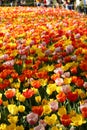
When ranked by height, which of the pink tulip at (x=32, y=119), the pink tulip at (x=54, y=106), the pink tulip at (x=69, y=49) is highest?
the pink tulip at (x=54, y=106)

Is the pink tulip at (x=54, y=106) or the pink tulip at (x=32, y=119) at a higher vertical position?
the pink tulip at (x=54, y=106)

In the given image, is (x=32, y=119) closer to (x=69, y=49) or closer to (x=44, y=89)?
(x=44, y=89)

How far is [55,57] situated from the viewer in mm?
5383

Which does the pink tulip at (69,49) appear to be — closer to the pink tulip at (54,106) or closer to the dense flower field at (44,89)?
the dense flower field at (44,89)

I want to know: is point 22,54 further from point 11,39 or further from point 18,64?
point 11,39

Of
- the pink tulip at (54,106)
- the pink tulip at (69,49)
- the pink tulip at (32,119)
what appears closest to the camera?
the pink tulip at (32,119)

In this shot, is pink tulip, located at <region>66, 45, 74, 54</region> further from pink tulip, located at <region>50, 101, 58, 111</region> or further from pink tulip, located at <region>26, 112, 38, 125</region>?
pink tulip, located at <region>26, 112, 38, 125</region>

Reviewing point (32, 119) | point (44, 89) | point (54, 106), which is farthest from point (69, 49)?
point (32, 119)

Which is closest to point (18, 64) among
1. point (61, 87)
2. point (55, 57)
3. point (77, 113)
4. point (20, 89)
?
point (55, 57)

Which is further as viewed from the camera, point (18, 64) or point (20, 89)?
point (18, 64)

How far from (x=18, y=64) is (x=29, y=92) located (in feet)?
5.15

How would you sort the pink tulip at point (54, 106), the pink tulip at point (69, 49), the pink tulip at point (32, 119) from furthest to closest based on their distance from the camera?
the pink tulip at point (69, 49) < the pink tulip at point (54, 106) < the pink tulip at point (32, 119)

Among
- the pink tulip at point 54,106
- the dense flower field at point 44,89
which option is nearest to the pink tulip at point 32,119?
the dense flower field at point 44,89

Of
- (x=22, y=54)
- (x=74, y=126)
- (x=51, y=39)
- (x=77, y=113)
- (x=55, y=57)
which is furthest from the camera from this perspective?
(x=51, y=39)
